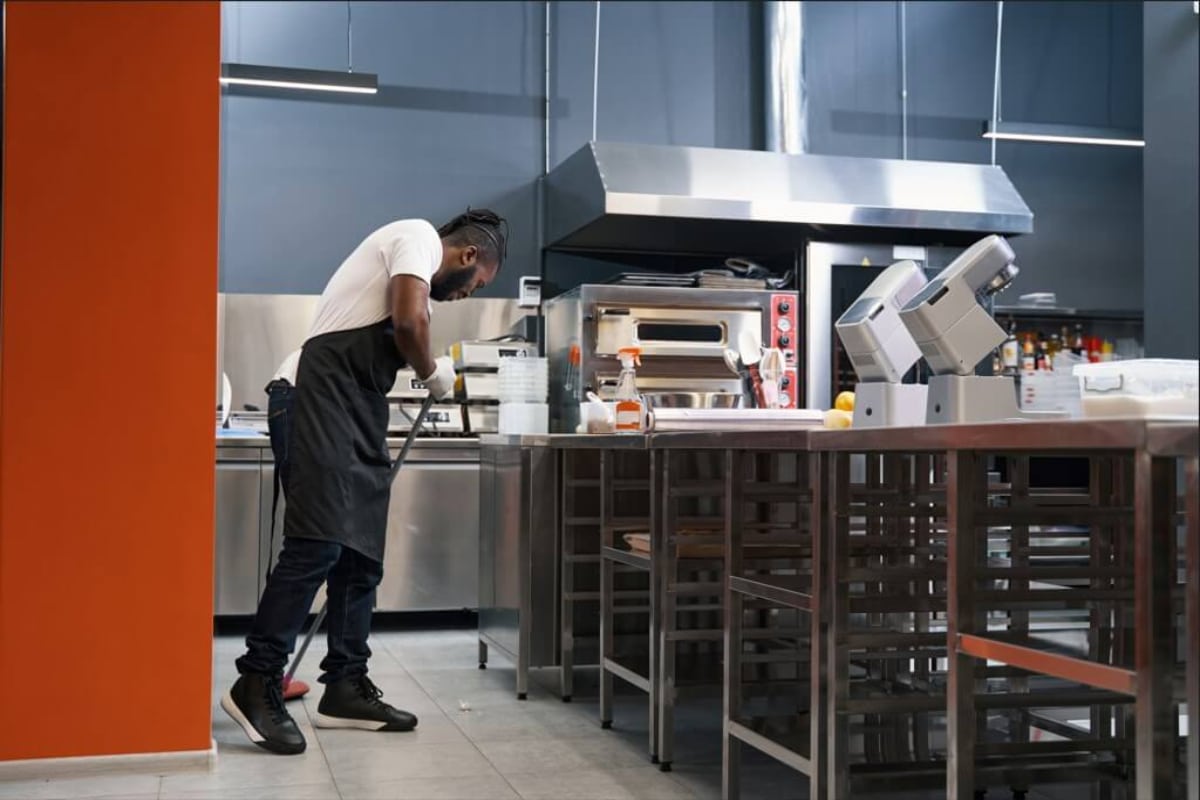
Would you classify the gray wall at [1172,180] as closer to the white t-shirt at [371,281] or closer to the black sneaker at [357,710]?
the white t-shirt at [371,281]

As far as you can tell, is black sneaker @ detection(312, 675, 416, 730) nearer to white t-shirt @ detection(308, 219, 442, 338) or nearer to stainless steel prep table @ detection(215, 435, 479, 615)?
white t-shirt @ detection(308, 219, 442, 338)

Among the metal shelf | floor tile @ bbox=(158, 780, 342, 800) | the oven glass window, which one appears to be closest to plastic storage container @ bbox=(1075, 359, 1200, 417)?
floor tile @ bbox=(158, 780, 342, 800)

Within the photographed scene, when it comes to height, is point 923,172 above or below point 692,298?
above

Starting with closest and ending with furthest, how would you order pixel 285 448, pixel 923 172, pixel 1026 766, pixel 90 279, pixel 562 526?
1. pixel 1026 766
2. pixel 90 279
3. pixel 285 448
4. pixel 562 526
5. pixel 923 172

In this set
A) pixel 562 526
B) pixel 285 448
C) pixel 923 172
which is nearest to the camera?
pixel 285 448

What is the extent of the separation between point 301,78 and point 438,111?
Answer: 1039 millimetres

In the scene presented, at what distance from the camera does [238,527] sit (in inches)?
213

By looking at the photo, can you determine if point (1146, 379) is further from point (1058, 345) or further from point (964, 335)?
point (1058, 345)

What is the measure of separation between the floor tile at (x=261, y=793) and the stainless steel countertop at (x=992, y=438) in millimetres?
1079

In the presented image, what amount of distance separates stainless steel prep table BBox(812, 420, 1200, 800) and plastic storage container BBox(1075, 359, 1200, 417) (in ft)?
0.21

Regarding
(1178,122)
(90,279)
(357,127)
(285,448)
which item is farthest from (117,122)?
(1178,122)

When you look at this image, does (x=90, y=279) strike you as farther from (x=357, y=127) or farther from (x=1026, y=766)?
(x=357, y=127)

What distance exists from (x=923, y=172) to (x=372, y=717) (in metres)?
3.75

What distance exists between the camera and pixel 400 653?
502 centimetres
